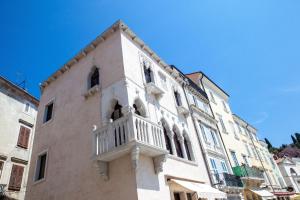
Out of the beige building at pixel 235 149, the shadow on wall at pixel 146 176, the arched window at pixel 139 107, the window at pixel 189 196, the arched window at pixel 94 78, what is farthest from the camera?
the beige building at pixel 235 149

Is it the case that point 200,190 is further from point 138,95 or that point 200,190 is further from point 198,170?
point 138,95

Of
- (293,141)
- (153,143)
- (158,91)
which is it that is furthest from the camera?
(293,141)

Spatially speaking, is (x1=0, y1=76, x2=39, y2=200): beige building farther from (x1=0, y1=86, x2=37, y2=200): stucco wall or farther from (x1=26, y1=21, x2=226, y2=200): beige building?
(x1=26, y1=21, x2=226, y2=200): beige building

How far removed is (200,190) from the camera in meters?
10.3

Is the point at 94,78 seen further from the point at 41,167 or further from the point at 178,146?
the point at 178,146

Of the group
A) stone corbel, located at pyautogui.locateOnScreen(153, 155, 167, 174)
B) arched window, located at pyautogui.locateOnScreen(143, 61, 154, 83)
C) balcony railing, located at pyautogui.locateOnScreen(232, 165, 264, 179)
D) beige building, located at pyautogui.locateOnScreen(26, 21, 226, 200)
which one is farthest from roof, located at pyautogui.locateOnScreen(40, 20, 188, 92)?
balcony railing, located at pyautogui.locateOnScreen(232, 165, 264, 179)

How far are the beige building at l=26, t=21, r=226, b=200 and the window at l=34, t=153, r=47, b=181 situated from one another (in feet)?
0.18

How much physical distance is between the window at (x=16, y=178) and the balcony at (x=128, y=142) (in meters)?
12.4

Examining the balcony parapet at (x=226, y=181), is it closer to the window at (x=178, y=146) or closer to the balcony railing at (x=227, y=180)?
the balcony railing at (x=227, y=180)

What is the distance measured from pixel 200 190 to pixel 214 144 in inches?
361

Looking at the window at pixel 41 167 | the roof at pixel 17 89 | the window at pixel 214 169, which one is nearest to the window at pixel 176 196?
the window at pixel 214 169

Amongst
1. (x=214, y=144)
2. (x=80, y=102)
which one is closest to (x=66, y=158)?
(x=80, y=102)

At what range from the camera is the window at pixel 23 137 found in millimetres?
19411

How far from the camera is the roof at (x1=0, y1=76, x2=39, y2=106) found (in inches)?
772
